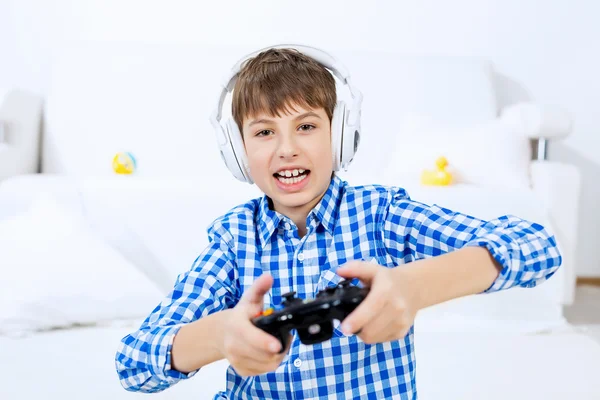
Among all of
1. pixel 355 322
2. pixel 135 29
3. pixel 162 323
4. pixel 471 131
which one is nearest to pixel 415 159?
pixel 471 131

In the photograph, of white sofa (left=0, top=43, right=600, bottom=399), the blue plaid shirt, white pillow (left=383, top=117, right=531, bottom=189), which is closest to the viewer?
the blue plaid shirt

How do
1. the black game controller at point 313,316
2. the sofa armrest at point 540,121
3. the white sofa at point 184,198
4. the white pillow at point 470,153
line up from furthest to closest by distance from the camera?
the sofa armrest at point 540,121 < the white pillow at point 470,153 < the white sofa at point 184,198 < the black game controller at point 313,316

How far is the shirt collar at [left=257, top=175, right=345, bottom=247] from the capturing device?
739mm

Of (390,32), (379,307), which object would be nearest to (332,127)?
(379,307)

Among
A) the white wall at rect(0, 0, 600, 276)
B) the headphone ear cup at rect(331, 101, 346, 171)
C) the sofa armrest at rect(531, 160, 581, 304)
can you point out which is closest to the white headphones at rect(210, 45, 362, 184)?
the headphone ear cup at rect(331, 101, 346, 171)

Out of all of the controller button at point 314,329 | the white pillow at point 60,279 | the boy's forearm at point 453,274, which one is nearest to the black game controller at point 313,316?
the controller button at point 314,329

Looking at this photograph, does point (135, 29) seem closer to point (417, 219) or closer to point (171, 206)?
point (171, 206)

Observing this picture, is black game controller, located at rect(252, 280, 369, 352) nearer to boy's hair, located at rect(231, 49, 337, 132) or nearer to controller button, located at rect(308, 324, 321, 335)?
→ controller button, located at rect(308, 324, 321, 335)

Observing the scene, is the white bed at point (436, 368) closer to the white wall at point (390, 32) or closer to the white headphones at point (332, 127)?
the white headphones at point (332, 127)

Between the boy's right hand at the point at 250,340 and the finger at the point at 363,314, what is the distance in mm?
55

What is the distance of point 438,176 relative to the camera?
175cm

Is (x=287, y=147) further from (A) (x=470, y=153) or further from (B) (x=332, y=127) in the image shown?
(A) (x=470, y=153)

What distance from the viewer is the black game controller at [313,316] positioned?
43 cm

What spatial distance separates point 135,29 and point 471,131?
4.73 feet
